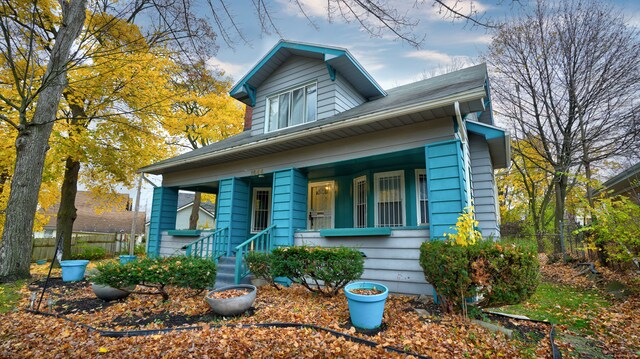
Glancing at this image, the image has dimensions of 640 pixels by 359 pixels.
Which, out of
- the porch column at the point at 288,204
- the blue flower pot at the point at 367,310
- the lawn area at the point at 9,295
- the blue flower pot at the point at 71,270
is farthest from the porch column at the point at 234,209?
the blue flower pot at the point at 367,310

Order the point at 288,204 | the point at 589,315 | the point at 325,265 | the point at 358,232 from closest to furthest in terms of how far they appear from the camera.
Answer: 1. the point at 589,315
2. the point at 325,265
3. the point at 358,232
4. the point at 288,204

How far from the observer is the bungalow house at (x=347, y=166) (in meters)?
5.32

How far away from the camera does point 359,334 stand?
354cm

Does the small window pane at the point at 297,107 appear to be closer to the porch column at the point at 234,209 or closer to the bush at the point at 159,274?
the porch column at the point at 234,209

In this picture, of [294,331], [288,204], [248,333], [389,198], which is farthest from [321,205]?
[248,333]

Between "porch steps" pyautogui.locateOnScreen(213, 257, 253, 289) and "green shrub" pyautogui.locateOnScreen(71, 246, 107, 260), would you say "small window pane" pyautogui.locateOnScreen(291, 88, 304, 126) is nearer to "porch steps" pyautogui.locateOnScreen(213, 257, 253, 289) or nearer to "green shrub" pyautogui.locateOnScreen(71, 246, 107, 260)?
"porch steps" pyautogui.locateOnScreen(213, 257, 253, 289)

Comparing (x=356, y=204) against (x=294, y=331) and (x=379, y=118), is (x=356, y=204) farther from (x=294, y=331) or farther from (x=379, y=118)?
(x=294, y=331)

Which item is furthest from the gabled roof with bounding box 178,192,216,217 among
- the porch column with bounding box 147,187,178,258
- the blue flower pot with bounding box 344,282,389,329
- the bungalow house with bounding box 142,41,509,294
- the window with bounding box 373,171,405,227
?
the blue flower pot with bounding box 344,282,389,329

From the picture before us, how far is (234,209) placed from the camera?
829cm

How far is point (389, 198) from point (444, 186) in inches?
87.5

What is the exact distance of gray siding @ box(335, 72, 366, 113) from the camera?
770 cm

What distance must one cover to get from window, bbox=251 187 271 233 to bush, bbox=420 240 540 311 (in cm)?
673

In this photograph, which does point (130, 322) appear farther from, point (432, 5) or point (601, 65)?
point (601, 65)

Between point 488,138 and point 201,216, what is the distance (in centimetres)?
3330
